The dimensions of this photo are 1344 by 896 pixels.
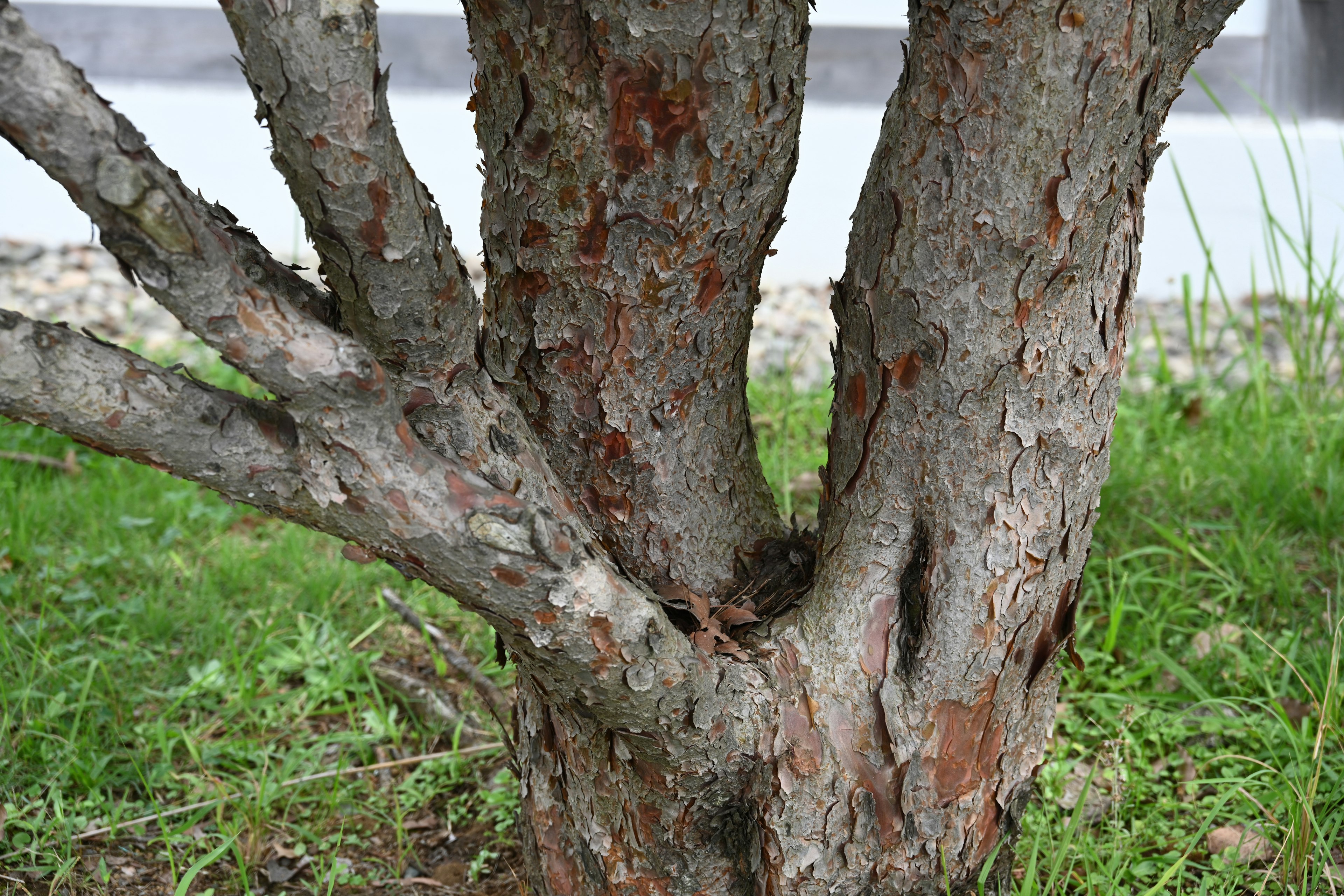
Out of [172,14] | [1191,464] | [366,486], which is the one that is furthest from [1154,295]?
[172,14]

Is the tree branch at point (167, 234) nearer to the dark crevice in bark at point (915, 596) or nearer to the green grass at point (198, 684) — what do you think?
the dark crevice in bark at point (915, 596)

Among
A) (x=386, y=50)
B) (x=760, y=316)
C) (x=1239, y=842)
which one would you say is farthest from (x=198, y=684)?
(x=386, y=50)

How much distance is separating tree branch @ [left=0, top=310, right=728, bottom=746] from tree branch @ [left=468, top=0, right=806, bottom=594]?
0.18m

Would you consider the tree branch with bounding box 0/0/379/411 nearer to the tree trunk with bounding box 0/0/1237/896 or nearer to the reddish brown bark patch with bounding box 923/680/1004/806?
the tree trunk with bounding box 0/0/1237/896

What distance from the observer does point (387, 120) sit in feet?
3.25

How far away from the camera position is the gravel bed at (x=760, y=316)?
4.00 m

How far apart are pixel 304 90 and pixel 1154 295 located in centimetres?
455

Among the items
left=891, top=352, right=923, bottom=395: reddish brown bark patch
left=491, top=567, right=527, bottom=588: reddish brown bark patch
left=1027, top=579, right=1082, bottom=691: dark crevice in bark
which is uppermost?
left=891, top=352, right=923, bottom=395: reddish brown bark patch

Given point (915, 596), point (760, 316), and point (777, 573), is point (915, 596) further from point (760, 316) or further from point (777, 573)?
point (760, 316)

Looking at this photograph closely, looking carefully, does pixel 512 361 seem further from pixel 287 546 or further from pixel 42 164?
pixel 287 546

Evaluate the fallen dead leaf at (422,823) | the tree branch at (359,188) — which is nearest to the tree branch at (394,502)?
the tree branch at (359,188)

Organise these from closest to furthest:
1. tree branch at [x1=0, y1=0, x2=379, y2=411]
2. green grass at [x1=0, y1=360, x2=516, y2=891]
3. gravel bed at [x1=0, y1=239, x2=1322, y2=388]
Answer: tree branch at [x1=0, y1=0, x2=379, y2=411]
green grass at [x1=0, y1=360, x2=516, y2=891]
gravel bed at [x1=0, y1=239, x2=1322, y2=388]

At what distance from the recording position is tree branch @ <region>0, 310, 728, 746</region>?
0.93m

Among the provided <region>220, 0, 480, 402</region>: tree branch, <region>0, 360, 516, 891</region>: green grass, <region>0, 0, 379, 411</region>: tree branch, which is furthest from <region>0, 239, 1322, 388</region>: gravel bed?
<region>0, 0, 379, 411</region>: tree branch
